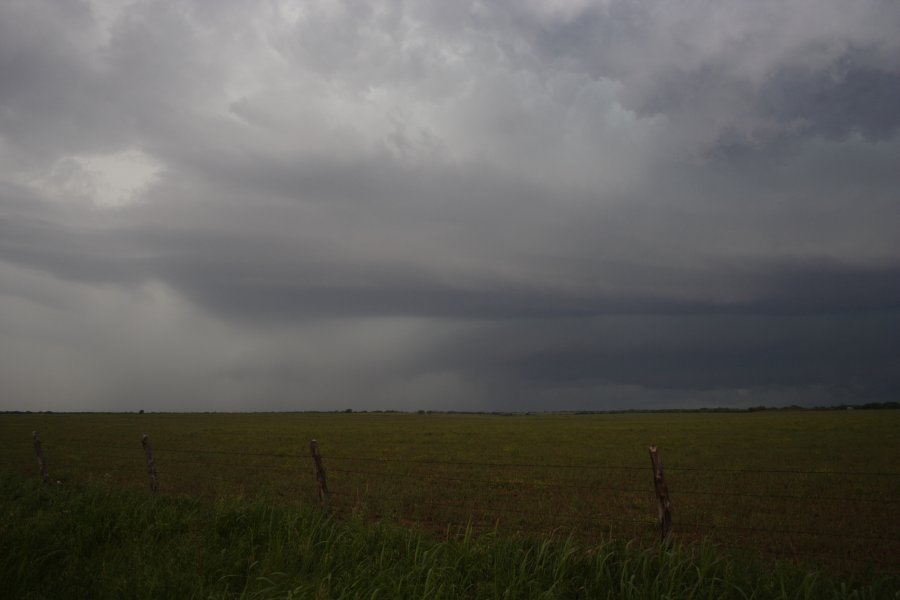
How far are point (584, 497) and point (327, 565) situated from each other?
12006 millimetres

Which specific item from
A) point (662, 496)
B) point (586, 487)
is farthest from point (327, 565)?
point (586, 487)

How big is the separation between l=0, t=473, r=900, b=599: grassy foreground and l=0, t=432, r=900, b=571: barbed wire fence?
3.21ft

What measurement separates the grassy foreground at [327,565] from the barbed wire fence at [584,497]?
0.98 meters

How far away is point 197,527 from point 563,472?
1772 centimetres

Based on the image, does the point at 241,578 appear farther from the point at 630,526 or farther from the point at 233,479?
the point at 233,479

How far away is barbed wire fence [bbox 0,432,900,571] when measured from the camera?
1218 cm

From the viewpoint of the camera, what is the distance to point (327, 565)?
23.6 ft

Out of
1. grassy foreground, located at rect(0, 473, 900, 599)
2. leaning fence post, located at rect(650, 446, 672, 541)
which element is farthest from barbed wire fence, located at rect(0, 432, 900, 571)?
grassy foreground, located at rect(0, 473, 900, 599)

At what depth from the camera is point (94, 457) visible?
29.9m

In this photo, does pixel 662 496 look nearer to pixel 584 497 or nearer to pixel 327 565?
pixel 327 565

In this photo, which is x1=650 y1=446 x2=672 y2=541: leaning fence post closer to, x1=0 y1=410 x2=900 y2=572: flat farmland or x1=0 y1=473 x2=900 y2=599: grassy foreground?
x1=0 y1=410 x2=900 y2=572: flat farmland

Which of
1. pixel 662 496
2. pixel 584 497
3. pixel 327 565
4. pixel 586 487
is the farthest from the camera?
pixel 586 487

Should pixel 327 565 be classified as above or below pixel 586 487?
above

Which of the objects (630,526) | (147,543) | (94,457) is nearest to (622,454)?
(630,526)
